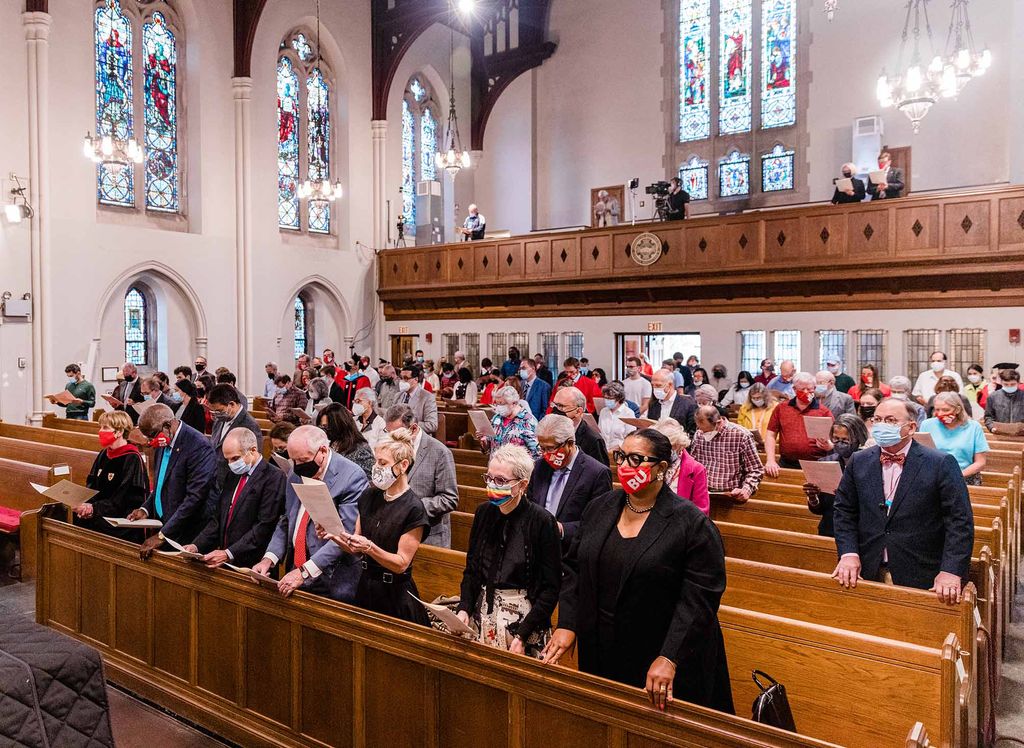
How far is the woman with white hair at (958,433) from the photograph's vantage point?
530 centimetres

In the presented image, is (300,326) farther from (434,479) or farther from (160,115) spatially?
(434,479)

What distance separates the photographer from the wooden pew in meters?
2.69

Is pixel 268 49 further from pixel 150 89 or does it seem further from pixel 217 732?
pixel 217 732

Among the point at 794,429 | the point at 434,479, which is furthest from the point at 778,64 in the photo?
the point at 434,479

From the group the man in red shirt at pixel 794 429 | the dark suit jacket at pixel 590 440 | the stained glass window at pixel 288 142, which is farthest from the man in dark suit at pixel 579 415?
the stained glass window at pixel 288 142

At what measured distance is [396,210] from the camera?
751 inches

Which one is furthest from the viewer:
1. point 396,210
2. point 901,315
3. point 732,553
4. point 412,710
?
point 396,210

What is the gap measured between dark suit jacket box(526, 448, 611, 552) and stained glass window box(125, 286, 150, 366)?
13170 millimetres

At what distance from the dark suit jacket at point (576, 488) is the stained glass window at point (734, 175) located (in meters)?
14.6

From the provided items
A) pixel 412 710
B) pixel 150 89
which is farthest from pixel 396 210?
pixel 412 710

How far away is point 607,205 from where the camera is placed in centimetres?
1756

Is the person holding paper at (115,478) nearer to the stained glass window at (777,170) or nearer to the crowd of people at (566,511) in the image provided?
the crowd of people at (566,511)

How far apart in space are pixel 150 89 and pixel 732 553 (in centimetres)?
1445

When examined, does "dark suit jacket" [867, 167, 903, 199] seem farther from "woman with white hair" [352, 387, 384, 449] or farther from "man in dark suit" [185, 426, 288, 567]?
"man in dark suit" [185, 426, 288, 567]
